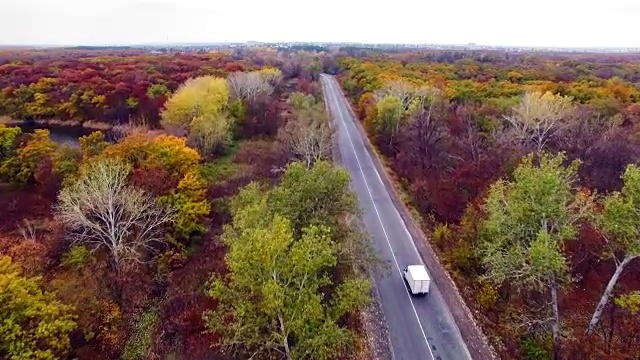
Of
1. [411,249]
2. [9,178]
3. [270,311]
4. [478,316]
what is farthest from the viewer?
[9,178]

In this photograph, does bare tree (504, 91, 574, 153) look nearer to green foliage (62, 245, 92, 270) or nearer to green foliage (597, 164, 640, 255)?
green foliage (597, 164, 640, 255)

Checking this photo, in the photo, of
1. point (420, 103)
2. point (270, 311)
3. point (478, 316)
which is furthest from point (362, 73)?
point (270, 311)

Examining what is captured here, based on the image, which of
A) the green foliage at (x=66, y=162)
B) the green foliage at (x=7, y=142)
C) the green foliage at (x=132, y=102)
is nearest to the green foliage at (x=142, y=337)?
the green foliage at (x=66, y=162)

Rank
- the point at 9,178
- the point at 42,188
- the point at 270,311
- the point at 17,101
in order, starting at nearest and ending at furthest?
the point at 270,311 < the point at 42,188 < the point at 9,178 < the point at 17,101

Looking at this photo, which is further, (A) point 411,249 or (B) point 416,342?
(A) point 411,249

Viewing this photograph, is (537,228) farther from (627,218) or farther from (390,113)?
(390,113)

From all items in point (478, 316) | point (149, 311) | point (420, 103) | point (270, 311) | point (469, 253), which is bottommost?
point (149, 311)

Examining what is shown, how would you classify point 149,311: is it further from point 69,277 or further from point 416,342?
point 416,342

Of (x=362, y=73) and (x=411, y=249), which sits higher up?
(x=362, y=73)
